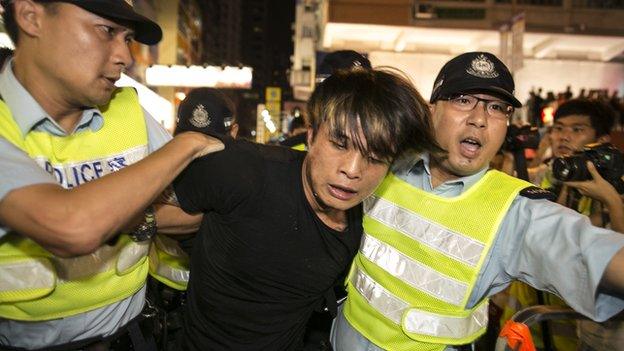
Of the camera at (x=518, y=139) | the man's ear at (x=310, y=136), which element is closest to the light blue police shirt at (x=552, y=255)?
the man's ear at (x=310, y=136)

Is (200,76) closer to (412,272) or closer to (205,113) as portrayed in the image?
(205,113)

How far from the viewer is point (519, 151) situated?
3.76 meters

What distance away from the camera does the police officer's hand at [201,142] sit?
1568mm

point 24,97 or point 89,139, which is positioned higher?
point 24,97

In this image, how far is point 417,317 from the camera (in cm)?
192

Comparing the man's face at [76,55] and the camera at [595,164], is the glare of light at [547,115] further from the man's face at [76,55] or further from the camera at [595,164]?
the man's face at [76,55]

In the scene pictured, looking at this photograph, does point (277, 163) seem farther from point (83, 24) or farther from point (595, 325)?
point (595, 325)

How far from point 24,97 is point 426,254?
1.63 m

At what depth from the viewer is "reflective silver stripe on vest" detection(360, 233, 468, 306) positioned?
1.92 meters

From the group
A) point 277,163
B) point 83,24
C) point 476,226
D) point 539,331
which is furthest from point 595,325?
point 83,24

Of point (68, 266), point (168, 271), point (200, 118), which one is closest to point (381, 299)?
point (68, 266)

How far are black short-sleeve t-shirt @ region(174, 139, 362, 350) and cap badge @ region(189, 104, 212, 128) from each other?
2626 mm

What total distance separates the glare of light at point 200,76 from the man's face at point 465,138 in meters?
16.7

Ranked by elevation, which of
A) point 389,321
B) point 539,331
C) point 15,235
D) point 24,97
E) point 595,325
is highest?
point 24,97
